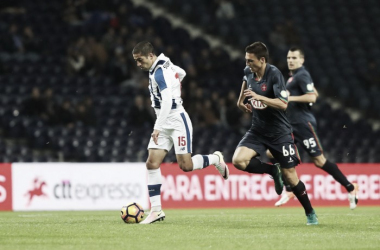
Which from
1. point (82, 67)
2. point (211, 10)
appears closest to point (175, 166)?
point (82, 67)

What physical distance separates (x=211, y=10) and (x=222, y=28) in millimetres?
952

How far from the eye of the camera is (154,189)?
940 cm

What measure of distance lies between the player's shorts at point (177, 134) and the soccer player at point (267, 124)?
76 centimetres

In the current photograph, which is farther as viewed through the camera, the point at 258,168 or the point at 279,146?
the point at 258,168

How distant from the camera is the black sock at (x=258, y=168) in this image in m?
9.16

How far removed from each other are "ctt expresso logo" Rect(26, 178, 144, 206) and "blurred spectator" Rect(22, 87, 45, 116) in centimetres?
287

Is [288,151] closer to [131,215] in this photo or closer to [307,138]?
[131,215]

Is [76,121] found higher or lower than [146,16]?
lower

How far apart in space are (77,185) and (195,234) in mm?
6707

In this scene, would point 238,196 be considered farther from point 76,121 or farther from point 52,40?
point 52,40

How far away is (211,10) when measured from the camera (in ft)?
74.6

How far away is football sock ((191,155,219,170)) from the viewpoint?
9.69 metres

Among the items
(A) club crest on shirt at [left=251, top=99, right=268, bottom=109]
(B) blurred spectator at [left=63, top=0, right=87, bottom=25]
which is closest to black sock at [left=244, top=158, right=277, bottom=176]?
(A) club crest on shirt at [left=251, top=99, right=268, bottom=109]

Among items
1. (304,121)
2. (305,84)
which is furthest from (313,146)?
(305,84)
